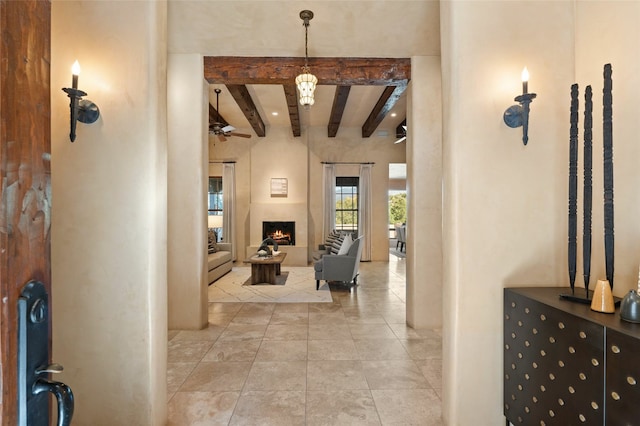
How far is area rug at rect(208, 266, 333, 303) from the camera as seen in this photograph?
5.12m

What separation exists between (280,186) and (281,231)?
123 cm

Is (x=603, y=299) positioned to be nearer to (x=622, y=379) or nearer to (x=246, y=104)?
(x=622, y=379)

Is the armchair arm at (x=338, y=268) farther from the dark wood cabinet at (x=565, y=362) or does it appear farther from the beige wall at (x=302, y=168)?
the dark wood cabinet at (x=565, y=362)

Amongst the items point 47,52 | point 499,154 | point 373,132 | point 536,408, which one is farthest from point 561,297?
point 373,132

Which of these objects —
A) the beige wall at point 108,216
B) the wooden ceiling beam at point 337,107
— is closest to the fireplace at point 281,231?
the wooden ceiling beam at point 337,107

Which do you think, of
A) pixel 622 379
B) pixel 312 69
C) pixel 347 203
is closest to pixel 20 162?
pixel 622 379

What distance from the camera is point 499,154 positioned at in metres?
1.88

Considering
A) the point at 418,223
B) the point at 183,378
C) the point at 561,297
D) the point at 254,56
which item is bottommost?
the point at 183,378

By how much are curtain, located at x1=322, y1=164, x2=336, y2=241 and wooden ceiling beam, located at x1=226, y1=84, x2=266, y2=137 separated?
2.06m

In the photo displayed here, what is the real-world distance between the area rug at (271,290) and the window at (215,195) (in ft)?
8.72

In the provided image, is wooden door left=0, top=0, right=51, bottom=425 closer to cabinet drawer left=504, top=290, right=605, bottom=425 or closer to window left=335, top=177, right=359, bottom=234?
cabinet drawer left=504, top=290, right=605, bottom=425

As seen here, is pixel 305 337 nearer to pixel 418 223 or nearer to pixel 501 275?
pixel 418 223

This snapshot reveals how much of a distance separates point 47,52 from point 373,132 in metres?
8.56

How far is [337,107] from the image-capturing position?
21.9 ft
